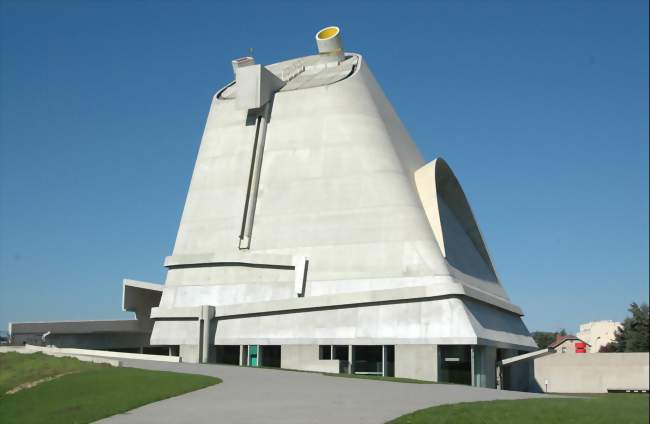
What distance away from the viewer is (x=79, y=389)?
22344 mm

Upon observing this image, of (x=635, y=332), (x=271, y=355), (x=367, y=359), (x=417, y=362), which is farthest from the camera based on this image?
(x=635, y=332)

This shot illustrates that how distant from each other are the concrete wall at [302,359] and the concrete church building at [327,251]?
0.08 meters

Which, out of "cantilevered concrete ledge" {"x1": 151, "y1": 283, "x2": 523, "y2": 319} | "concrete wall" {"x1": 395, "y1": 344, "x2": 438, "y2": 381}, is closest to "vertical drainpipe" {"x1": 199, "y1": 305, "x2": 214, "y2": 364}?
"cantilevered concrete ledge" {"x1": 151, "y1": 283, "x2": 523, "y2": 319}

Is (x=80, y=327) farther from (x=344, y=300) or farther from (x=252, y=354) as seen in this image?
(x=344, y=300)

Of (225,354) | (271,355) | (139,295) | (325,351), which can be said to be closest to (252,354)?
(271,355)

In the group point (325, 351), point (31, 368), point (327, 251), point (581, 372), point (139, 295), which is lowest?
point (581, 372)

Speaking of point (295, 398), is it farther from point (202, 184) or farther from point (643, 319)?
point (643, 319)

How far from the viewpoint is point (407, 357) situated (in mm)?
32688

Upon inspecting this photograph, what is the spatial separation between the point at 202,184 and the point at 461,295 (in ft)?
59.7

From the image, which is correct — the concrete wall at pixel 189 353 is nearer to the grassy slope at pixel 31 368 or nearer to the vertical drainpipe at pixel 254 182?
the vertical drainpipe at pixel 254 182

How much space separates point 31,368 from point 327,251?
52.7ft

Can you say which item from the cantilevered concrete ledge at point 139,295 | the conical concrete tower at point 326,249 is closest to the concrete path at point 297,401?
the conical concrete tower at point 326,249

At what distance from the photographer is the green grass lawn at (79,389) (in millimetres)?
19062

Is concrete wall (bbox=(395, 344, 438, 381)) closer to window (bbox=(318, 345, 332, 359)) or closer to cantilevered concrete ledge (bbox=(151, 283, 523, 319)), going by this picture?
cantilevered concrete ledge (bbox=(151, 283, 523, 319))
